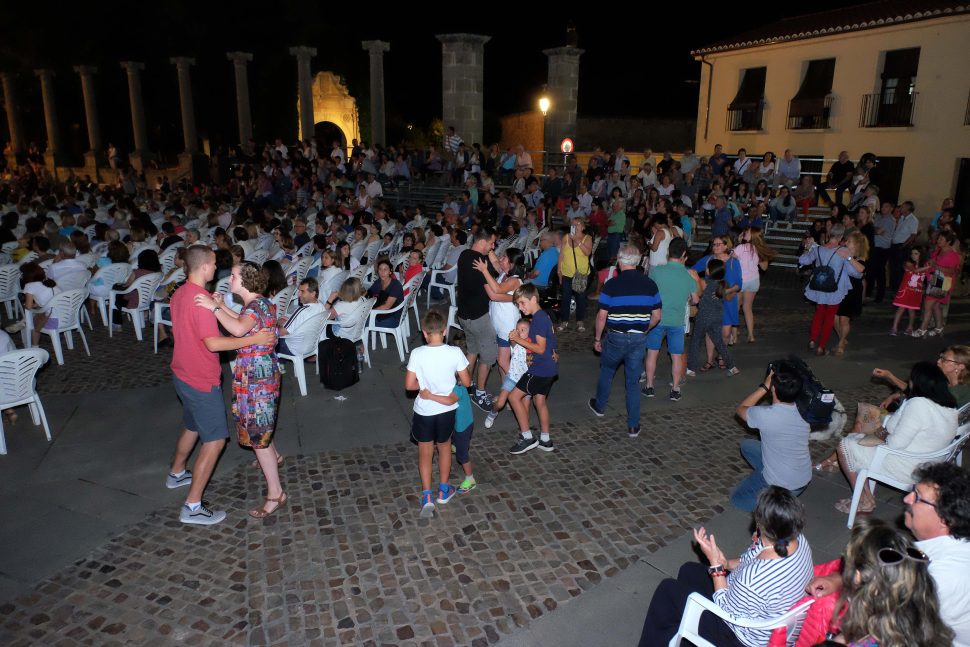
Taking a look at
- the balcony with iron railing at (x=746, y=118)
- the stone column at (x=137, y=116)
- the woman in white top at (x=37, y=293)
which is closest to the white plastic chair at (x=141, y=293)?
the woman in white top at (x=37, y=293)

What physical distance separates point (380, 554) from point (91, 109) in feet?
111

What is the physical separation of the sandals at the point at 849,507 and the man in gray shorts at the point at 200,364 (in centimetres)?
433

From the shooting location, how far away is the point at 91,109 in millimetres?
30719

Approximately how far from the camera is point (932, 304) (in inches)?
359

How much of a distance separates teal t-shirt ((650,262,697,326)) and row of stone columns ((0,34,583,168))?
49.0 feet

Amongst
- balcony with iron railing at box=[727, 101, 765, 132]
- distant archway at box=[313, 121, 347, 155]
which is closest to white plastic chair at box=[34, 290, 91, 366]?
balcony with iron railing at box=[727, 101, 765, 132]

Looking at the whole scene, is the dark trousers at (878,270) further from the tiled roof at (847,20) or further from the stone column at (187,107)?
the stone column at (187,107)

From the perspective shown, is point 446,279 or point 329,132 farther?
point 329,132

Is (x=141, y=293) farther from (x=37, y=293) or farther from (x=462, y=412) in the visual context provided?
(x=462, y=412)

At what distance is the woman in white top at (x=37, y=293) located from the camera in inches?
294

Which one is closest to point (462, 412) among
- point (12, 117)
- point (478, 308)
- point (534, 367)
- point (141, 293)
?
point (534, 367)

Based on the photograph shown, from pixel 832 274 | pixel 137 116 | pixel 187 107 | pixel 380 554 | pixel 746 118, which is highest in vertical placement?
pixel 187 107

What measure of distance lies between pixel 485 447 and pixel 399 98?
3391cm

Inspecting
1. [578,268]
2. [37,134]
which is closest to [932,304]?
[578,268]
